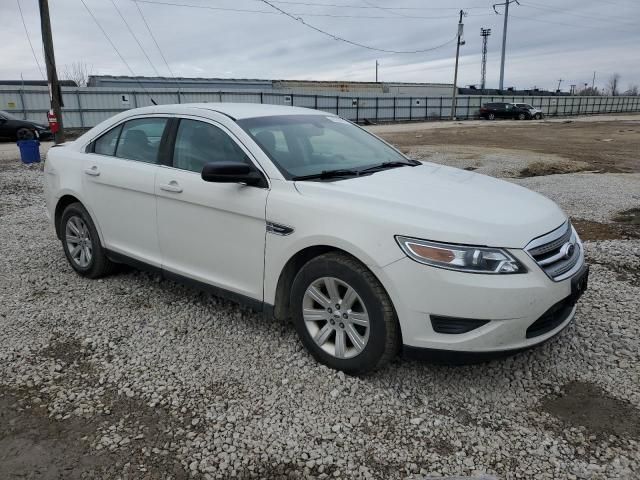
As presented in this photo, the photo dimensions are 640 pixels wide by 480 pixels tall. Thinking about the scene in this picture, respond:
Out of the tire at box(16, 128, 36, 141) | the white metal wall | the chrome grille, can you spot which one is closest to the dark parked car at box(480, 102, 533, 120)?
the white metal wall

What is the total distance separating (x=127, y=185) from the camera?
13.8 ft

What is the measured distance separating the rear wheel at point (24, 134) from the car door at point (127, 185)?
18.5 meters

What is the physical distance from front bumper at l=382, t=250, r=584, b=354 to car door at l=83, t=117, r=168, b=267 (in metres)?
2.17

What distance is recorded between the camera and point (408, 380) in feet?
10.6

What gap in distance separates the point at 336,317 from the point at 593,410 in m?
1.52

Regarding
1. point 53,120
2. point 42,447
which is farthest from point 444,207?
point 53,120

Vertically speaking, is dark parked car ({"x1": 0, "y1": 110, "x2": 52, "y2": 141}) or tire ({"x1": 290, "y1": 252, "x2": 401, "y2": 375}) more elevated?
dark parked car ({"x1": 0, "y1": 110, "x2": 52, "y2": 141})

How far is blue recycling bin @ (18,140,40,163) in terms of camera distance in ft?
43.0

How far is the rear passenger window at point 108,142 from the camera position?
4.58 metres

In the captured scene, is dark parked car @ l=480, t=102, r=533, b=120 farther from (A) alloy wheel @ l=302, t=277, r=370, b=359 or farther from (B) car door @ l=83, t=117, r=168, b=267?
(A) alloy wheel @ l=302, t=277, r=370, b=359

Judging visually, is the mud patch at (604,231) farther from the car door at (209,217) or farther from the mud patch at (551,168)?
the mud patch at (551,168)

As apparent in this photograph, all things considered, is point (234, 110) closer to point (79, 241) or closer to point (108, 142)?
point (108, 142)

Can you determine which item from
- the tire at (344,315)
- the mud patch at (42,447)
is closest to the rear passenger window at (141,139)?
the tire at (344,315)

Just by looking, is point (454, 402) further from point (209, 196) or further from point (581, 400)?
point (209, 196)
